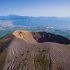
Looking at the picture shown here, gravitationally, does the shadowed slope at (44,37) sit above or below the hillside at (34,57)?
below

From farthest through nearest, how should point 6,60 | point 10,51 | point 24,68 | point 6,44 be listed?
point 6,44 → point 10,51 → point 6,60 → point 24,68

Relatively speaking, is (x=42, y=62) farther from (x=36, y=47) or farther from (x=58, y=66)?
(x=36, y=47)

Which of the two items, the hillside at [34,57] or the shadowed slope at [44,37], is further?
the shadowed slope at [44,37]

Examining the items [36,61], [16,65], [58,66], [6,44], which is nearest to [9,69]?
[16,65]

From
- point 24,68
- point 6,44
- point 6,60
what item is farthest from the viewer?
point 6,44

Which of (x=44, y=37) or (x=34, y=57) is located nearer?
(x=34, y=57)

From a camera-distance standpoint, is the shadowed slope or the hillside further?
the shadowed slope

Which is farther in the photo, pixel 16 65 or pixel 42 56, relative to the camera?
pixel 42 56

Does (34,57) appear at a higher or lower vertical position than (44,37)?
higher

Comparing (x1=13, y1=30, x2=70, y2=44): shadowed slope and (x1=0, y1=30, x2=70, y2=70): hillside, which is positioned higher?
(x1=0, y1=30, x2=70, y2=70): hillside

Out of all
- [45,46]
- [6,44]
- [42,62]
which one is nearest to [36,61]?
[42,62]
